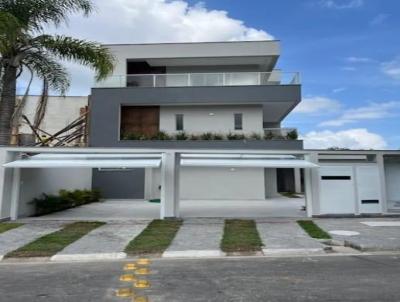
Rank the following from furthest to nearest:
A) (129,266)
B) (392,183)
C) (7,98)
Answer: (392,183) → (7,98) → (129,266)

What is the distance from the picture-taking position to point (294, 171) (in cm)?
3494

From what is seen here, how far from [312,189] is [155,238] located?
7642mm

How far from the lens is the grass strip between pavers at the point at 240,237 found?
10320 mm

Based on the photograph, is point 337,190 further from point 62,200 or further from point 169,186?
point 62,200

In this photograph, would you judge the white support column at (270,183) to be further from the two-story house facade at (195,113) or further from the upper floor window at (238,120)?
the upper floor window at (238,120)

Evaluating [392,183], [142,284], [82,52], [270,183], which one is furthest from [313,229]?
A: [270,183]

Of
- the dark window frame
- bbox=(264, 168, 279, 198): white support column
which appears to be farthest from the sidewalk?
bbox=(264, 168, 279, 198): white support column

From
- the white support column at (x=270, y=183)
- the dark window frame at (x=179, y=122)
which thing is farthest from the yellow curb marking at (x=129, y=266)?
the white support column at (x=270, y=183)

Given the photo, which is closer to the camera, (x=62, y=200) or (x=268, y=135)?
(x=62, y=200)

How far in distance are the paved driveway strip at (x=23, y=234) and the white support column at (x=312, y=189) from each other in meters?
9.67

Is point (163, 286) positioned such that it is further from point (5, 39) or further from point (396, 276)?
point (5, 39)

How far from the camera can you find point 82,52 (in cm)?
1600

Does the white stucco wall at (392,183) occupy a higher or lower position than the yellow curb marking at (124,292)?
higher

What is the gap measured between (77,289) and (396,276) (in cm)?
564
